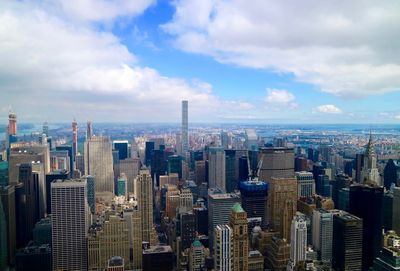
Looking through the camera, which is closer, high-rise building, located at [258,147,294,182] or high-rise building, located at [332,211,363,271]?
high-rise building, located at [332,211,363,271]

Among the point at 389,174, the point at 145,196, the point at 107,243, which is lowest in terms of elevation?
the point at 107,243

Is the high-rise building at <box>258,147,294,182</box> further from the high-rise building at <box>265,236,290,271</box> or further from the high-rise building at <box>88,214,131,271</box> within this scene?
the high-rise building at <box>88,214,131,271</box>

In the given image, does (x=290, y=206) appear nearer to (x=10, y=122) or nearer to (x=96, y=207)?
(x=96, y=207)

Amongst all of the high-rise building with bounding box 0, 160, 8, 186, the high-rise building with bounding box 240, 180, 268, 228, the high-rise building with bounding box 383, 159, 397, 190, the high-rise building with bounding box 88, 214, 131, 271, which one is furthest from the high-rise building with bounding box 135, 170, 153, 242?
the high-rise building with bounding box 383, 159, 397, 190

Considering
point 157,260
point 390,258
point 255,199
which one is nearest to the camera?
point 390,258

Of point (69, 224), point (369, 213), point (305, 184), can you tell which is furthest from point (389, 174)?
point (69, 224)

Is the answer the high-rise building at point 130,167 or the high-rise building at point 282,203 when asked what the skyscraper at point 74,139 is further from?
the high-rise building at point 282,203

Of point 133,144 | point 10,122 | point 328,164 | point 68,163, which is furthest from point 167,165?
point 10,122

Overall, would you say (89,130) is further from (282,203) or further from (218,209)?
(282,203)
